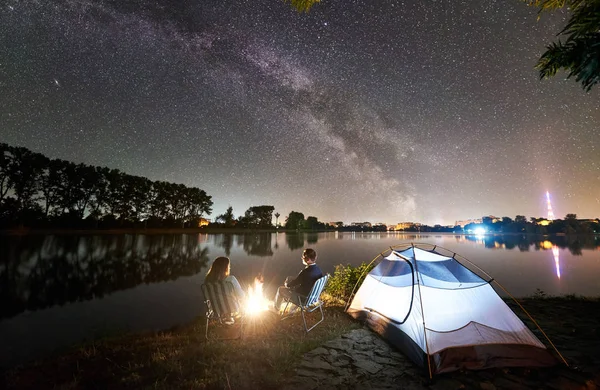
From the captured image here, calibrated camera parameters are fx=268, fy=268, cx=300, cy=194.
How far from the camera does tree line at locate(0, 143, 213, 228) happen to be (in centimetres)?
4550

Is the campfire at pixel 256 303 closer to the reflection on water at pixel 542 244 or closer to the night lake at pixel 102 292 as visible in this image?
the night lake at pixel 102 292

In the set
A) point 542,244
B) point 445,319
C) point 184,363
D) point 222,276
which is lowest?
point 542,244

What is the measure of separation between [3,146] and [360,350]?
63.3 m

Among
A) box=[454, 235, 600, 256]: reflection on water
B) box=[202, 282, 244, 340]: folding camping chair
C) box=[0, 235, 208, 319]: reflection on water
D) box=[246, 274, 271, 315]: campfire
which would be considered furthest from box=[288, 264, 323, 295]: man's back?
box=[454, 235, 600, 256]: reflection on water

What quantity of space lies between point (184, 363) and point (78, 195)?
67.5m

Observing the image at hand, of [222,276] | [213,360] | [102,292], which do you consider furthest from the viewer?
[102,292]

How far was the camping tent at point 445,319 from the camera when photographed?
455 cm

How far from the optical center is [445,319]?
16.5 feet

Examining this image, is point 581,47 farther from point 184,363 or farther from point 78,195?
point 78,195

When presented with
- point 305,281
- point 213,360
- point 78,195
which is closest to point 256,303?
point 305,281

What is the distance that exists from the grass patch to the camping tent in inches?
52.7

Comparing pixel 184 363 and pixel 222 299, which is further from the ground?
pixel 222 299

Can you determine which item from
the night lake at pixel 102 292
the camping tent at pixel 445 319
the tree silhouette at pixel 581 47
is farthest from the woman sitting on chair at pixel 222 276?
the tree silhouette at pixel 581 47

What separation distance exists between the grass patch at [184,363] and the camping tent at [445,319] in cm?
134
